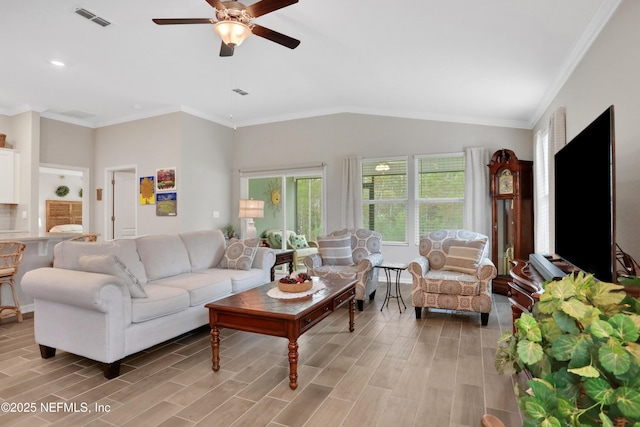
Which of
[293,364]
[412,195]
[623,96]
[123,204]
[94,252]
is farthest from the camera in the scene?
[123,204]

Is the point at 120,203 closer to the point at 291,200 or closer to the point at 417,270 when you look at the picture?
the point at 291,200

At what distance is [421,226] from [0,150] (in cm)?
711

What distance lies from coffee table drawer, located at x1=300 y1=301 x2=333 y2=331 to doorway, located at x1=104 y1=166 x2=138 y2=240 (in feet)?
17.2

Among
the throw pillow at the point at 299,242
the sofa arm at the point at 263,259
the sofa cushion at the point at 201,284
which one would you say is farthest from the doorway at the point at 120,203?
the sofa cushion at the point at 201,284

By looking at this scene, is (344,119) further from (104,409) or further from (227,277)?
(104,409)

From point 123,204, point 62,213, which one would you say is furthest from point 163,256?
point 62,213

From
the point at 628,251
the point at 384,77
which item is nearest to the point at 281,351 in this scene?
the point at 628,251

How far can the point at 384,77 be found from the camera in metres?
4.43

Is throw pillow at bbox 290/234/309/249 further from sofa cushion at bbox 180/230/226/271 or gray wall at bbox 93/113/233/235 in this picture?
sofa cushion at bbox 180/230/226/271

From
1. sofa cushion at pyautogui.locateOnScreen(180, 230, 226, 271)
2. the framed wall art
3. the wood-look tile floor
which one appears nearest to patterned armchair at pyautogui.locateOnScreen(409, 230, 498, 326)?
the wood-look tile floor

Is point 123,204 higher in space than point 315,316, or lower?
higher

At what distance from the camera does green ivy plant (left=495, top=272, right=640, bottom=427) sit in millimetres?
557

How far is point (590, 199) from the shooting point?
1.96m

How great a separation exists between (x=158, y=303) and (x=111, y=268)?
0.46 meters
